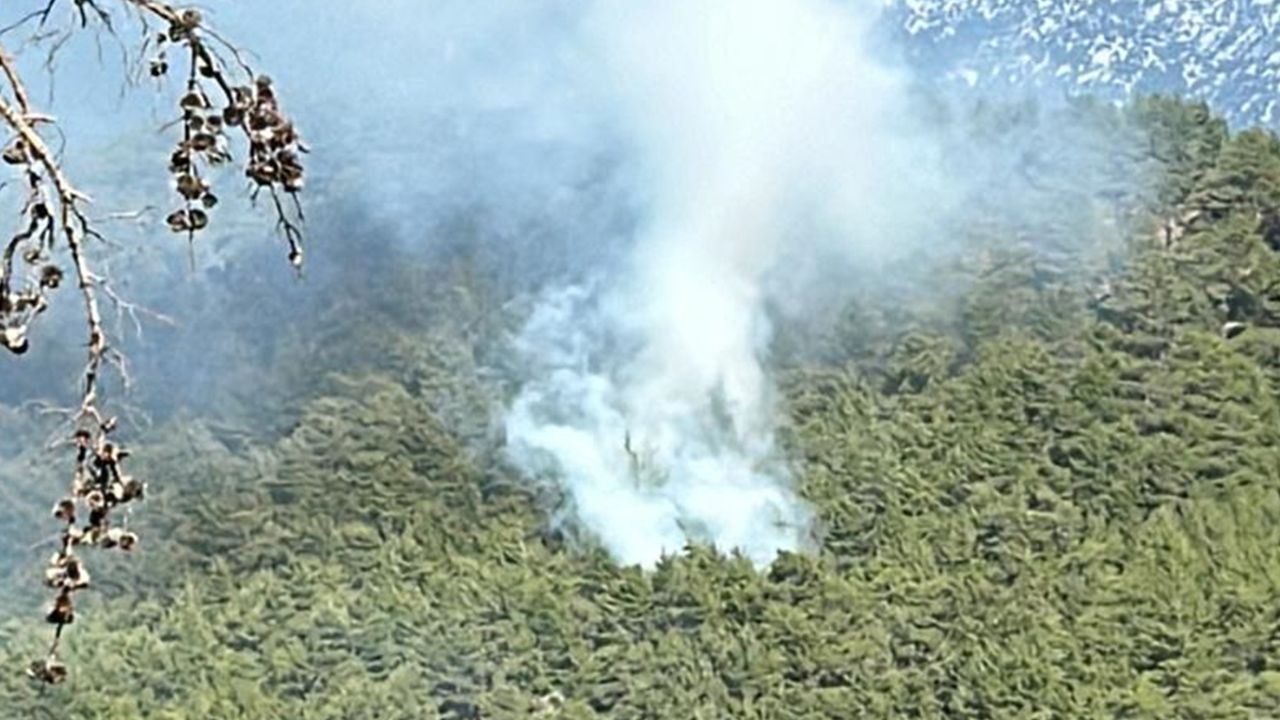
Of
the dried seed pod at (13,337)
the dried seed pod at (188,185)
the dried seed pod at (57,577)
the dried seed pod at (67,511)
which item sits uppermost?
the dried seed pod at (188,185)

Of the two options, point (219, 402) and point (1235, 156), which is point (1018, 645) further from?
point (219, 402)

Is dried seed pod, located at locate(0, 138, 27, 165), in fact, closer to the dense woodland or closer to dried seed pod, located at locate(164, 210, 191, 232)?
dried seed pod, located at locate(164, 210, 191, 232)

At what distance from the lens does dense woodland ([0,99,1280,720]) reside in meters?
26.8

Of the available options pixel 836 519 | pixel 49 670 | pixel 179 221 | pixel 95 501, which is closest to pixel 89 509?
pixel 95 501

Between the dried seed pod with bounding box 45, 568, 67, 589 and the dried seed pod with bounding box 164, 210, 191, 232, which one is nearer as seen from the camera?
the dried seed pod with bounding box 45, 568, 67, 589

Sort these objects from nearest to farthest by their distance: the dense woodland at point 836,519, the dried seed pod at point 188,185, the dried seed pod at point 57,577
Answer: the dried seed pod at point 57,577 < the dried seed pod at point 188,185 < the dense woodland at point 836,519

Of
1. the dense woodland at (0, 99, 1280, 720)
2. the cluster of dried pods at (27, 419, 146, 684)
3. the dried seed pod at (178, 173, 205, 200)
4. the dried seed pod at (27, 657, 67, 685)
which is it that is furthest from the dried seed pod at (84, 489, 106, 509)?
the dense woodland at (0, 99, 1280, 720)

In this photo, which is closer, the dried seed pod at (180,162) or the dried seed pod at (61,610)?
the dried seed pod at (61,610)

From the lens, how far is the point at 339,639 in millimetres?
28891

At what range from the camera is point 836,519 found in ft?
109

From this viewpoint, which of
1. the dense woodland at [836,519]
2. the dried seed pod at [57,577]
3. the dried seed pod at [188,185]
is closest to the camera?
the dried seed pod at [57,577]

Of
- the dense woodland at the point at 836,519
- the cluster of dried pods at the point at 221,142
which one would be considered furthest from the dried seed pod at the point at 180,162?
the dense woodland at the point at 836,519

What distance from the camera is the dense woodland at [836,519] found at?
26.8 metres

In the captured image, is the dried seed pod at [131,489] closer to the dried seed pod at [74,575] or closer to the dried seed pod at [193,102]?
the dried seed pod at [74,575]
